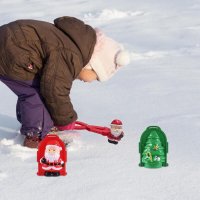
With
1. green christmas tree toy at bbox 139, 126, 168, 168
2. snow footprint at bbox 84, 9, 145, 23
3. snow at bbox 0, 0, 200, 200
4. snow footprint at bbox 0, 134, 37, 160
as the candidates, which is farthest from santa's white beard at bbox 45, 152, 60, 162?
snow footprint at bbox 84, 9, 145, 23

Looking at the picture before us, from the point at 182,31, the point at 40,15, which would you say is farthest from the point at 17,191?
the point at 40,15

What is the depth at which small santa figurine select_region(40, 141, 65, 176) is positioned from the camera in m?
1.69

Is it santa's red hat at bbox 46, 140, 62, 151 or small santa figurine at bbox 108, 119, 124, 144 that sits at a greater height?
small santa figurine at bbox 108, 119, 124, 144

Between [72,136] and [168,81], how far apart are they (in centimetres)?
104

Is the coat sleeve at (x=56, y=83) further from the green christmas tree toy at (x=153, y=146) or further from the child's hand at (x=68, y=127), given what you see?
the green christmas tree toy at (x=153, y=146)

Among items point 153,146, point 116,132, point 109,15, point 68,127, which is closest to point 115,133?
point 116,132

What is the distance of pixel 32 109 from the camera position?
2.26 m

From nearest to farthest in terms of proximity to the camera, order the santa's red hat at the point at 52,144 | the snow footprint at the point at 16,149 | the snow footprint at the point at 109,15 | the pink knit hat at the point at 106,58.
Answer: the santa's red hat at the point at 52,144, the snow footprint at the point at 16,149, the pink knit hat at the point at 106,58, the snow footprint at the point at 109,15

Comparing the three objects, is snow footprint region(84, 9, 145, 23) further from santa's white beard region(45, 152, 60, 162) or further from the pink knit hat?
santa's white beard region(45, 152, 60, 162)

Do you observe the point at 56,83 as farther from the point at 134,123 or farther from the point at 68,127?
the point at 134,123

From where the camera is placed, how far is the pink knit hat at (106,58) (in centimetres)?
223

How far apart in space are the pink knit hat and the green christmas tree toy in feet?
1.76

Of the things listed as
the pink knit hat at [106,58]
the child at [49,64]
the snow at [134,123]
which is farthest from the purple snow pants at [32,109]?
the pink knit hat at [106,58]

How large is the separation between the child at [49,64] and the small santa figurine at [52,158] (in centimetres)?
49
